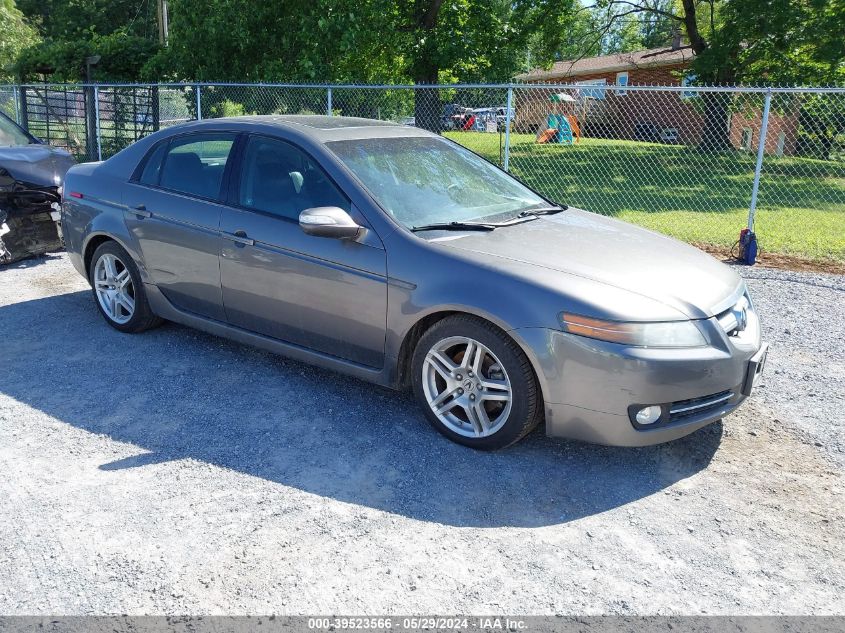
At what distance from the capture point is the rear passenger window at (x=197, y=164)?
17.0ft

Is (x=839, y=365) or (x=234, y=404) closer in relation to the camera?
(x=234, y=404)

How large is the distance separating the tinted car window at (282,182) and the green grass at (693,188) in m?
7.07

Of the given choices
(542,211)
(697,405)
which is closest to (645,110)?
(542,211)

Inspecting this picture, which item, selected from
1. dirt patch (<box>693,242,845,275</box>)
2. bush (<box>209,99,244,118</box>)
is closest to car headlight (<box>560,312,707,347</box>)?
dirt patch (<box>693,242,845,275</box>)

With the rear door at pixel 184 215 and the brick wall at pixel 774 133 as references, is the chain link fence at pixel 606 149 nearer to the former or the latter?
the brick wall at pixel 774 133

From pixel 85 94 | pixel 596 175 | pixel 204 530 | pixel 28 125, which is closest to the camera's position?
pixel 204 530

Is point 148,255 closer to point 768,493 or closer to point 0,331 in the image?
point 0,331

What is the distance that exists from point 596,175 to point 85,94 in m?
11.3

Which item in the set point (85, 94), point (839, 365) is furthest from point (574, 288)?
point (85, 94)

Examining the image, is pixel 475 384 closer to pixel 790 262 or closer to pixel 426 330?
pixel 426 330

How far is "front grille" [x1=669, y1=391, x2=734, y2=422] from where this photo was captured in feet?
12.4

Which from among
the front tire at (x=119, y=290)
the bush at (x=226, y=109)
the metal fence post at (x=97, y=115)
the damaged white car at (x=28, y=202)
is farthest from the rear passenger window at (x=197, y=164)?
the metal fence post at (x=97, y=115)

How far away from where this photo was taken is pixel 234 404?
472 cm

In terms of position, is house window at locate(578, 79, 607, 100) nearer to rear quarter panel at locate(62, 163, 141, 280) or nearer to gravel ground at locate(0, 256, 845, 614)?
gravel ground at locate(0, 256, 845, 614)
